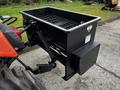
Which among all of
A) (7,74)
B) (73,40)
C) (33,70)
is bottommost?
→ (33,70)

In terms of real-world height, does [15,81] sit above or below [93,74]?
above

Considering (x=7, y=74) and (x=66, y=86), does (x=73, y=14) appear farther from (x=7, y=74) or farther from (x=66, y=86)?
(x=7, y=74)

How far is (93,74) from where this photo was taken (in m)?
2.28

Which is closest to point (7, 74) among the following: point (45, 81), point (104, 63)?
point (45, 81)

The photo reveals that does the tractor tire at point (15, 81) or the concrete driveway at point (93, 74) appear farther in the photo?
the concrete driveway at point (93, 74)

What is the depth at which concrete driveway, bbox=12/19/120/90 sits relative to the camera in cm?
205

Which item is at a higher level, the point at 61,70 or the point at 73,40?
the point at 73,40

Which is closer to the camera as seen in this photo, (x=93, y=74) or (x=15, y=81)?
(x=15, y=81)

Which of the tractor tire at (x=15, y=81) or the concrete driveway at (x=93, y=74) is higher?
the tractor tire at (x=15, y=81)

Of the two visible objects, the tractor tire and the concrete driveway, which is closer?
the tractor tire

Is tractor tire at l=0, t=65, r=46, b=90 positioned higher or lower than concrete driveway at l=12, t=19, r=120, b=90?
higher

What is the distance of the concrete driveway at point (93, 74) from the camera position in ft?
6.72

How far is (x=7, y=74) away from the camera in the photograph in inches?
51.3

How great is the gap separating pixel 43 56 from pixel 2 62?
4.55 ft
